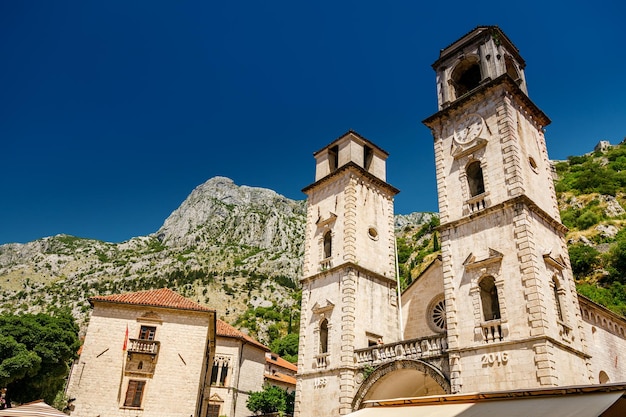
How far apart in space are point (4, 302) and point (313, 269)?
124331mm

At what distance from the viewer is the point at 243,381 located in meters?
41.4

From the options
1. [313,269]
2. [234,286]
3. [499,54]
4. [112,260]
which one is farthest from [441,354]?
[112,260]

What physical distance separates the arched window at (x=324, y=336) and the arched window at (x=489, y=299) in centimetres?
962

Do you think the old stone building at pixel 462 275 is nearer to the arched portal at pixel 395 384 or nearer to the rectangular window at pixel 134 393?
the arched portal at pixel 395 384

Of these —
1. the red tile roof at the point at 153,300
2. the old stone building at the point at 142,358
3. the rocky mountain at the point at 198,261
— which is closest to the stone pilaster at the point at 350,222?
the red tile roof at the point at 153,300

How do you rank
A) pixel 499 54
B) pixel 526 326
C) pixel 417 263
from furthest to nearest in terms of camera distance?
pixel 417 263 → pixel 499 54 → pixel 526 326

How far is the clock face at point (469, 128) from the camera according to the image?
21500mm

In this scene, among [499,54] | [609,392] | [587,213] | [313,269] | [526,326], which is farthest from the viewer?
[587,213]

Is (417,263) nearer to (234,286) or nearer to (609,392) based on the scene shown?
(234,286)

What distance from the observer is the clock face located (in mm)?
21500

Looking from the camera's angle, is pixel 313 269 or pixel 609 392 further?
pixel 313 269

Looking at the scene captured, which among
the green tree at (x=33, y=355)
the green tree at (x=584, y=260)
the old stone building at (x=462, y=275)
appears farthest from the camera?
the green tree at (x=584, y=260)

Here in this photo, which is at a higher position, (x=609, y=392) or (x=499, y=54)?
(x=499, y=54)

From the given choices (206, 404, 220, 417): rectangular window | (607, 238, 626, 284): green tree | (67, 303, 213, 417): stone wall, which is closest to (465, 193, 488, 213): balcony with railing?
(67, 303, 213, 417): stone wall
